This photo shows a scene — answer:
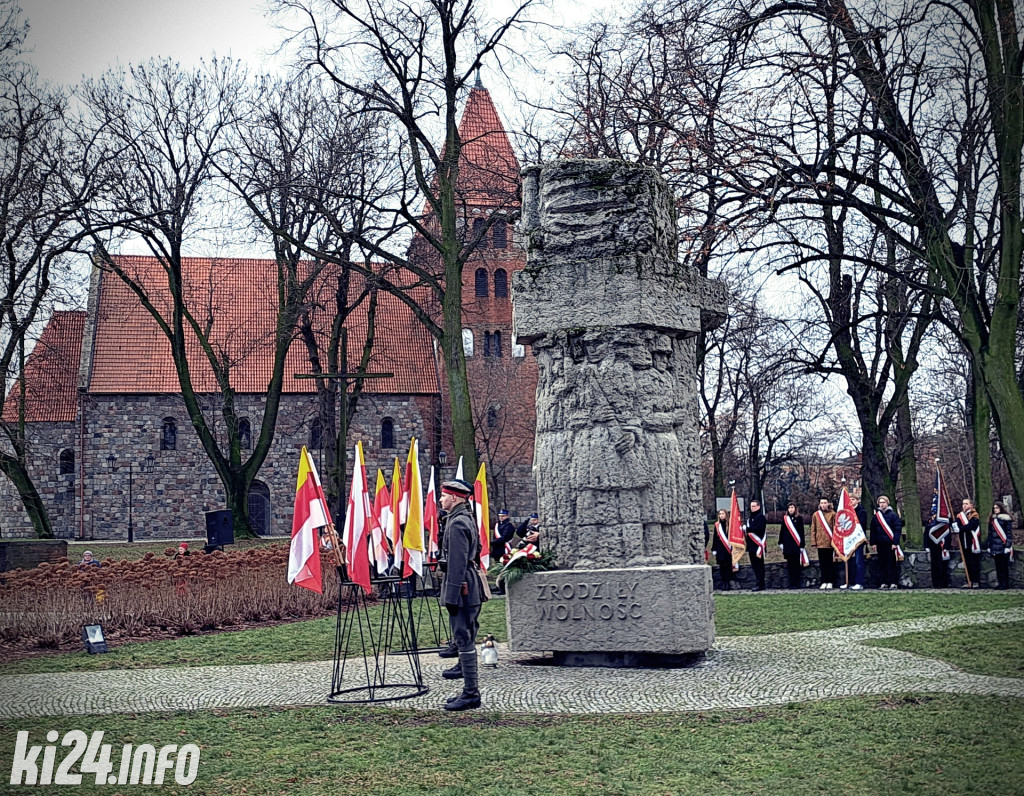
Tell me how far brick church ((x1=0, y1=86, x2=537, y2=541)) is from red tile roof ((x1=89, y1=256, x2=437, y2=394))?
0.21ft

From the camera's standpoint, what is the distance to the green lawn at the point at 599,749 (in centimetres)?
626

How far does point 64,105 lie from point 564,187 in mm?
18887

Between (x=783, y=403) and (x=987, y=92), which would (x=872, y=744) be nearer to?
(x=987, y=92)

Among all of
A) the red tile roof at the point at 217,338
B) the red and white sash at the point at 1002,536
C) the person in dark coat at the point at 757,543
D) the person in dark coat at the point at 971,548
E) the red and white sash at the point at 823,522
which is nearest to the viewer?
the red and white sash at the point at 1002,536

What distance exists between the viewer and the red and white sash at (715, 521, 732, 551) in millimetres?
20641

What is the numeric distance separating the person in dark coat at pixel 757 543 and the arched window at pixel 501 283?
93.4ft

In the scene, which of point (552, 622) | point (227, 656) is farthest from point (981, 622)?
point (227, 656)

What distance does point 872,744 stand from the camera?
6.97 m

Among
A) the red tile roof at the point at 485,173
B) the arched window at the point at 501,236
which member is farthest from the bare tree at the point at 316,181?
the arched window at the point at 501,236

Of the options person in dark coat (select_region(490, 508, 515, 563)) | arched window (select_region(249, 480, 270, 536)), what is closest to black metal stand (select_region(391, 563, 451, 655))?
person in dark coat (select_region(490, 508, 515, 563))

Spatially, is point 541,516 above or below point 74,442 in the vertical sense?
below

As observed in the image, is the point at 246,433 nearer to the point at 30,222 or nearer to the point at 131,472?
the point at 131,472

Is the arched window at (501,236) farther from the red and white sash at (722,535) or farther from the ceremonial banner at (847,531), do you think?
the ceremonial banner at (847,531)

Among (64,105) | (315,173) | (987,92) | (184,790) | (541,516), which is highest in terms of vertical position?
(64,105)
